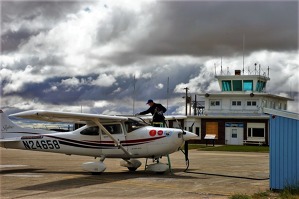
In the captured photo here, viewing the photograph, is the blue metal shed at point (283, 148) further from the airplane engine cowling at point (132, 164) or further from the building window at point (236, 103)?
the building window at point (236, 103)

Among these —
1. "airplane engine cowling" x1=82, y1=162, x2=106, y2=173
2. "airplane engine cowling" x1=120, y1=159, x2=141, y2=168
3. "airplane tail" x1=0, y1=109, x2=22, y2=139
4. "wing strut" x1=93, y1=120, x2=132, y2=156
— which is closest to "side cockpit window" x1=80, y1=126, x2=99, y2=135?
"wing strut" x1=93, y1=120, x2=132, y2=156

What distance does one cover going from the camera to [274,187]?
12883mm

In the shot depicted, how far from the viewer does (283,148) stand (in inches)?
507

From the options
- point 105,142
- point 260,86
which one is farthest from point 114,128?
point 260,86

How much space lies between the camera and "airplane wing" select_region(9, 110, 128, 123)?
564 inches

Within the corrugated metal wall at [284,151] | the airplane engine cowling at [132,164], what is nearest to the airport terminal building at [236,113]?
the airplane engine cowling at [132,164]

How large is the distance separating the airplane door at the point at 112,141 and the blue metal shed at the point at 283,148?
21.3 feet

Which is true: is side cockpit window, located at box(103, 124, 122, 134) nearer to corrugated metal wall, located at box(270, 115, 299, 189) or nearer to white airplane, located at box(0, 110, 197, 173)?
white airplane, located at box(0, 110, 197, 173)

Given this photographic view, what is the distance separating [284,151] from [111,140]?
23.7 ft

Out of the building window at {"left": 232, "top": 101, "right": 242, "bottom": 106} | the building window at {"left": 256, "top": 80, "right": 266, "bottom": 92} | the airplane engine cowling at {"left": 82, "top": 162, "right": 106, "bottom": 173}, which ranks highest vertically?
the building window at {"left": 256, "top": 80, "right": 266, "bottom": 92}

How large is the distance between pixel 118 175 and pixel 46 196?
5522 mm

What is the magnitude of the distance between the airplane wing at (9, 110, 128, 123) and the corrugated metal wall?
647cm

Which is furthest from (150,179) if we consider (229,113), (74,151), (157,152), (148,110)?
(229,113)

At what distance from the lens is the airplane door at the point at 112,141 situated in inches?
691
